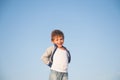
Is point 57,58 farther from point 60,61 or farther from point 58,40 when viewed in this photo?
point 58,40

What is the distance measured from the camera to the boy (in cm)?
208

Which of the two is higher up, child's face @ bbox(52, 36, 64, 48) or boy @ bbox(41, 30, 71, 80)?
child's face @ bbox(52, 36, 64, 48)

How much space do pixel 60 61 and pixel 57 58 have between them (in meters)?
0.05

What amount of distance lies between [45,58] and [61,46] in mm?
240

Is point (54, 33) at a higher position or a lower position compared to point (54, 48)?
higher

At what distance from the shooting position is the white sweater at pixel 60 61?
81.9 inches

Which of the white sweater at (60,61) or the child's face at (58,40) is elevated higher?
the child's face at (58,40)

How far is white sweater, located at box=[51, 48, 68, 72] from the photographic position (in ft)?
6.82

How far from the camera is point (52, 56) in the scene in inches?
84.3

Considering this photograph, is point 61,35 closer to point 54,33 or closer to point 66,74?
point 54,33

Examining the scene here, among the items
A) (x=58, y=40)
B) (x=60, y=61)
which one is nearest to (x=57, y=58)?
(x=60, y=61)

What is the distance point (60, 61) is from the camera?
2.09 metres

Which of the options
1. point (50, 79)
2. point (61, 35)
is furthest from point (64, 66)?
point (61, 35)

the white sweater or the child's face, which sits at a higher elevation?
the child's face
